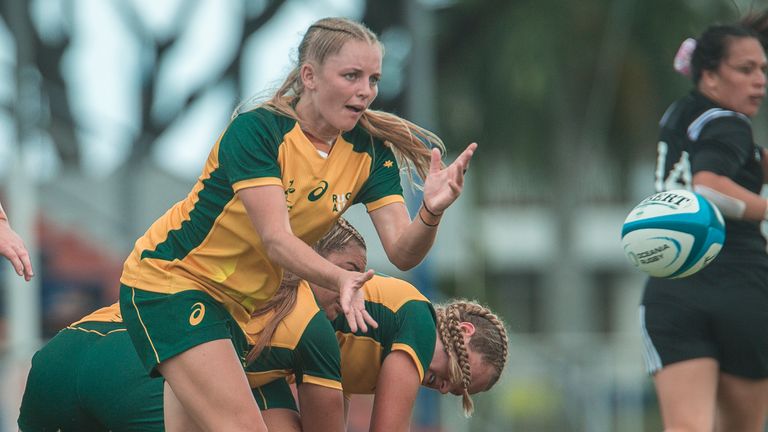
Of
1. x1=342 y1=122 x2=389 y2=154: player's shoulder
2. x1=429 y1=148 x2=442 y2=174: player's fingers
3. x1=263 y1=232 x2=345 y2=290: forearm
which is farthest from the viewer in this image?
x1=342 y1=122 x2=389 y2=154: player's shoulder

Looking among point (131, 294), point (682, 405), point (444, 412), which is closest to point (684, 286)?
point (682, 405)

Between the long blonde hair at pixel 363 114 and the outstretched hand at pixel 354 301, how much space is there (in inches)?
29.0

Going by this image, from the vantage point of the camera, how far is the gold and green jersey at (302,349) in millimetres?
5379

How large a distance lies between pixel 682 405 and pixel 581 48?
66.9ft

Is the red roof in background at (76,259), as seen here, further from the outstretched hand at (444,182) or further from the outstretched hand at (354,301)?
the outstretched hand at (354,301)

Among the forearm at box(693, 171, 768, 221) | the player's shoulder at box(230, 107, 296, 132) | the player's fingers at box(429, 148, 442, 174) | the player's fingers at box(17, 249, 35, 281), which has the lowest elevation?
the player's fingers at box(17, 249, 35, 281)

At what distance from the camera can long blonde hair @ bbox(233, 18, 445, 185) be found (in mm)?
4977

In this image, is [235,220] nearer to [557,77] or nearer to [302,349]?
[302,349]

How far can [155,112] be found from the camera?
15.8 m

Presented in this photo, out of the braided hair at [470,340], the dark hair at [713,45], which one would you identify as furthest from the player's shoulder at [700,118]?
the braided hair at [470,340]

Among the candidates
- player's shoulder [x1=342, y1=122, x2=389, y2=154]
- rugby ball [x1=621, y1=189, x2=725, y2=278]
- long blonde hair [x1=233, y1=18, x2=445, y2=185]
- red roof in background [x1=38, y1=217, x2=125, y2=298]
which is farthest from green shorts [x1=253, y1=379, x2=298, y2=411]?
red roof in background [x1=38, y1=217, x2=125, y2=298]

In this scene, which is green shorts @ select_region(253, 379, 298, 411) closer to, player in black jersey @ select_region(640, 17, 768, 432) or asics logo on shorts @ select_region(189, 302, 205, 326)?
asics logo on shorts @ select_region(189, 302, 205, 326)

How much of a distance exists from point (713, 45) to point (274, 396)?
244cm

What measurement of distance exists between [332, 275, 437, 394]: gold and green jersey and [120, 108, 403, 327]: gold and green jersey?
56cm
